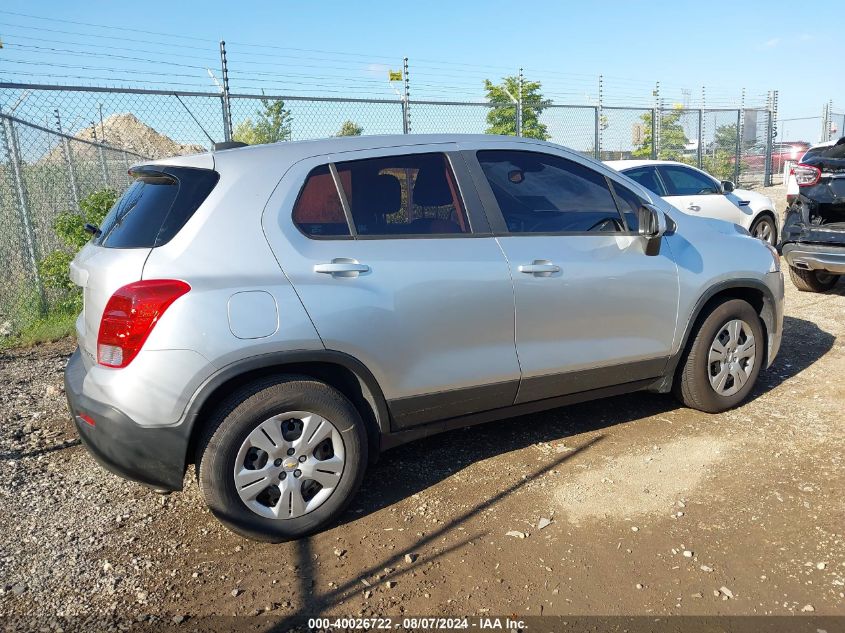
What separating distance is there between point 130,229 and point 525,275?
1.92 metres

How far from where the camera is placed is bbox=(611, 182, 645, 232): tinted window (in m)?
4.05

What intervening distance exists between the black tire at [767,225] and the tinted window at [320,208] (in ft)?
28.1

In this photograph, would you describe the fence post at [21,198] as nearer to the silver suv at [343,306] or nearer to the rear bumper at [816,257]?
the silver suv at [343,306]

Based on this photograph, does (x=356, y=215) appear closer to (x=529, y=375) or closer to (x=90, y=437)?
(x=529, y=375)

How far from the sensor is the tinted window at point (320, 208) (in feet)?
10.5

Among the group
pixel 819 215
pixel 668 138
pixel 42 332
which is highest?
pixel 668 138

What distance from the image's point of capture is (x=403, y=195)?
11.4 ft

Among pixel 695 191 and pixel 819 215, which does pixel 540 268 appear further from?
pixel 695 191

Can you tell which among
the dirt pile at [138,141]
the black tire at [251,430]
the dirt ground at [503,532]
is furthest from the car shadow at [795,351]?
the dirt pile at [138,141]

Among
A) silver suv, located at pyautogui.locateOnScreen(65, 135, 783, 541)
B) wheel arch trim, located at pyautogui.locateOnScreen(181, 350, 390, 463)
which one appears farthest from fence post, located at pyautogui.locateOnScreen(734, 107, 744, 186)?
wheel arch trim, located at pyautogui.locateOnScreen(181, 350, 390, 463)

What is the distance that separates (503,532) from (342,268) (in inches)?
56.2

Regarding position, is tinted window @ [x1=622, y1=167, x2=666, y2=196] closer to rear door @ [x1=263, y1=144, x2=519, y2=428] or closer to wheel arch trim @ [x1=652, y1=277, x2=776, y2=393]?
wheel arch trim @ [x1=652, y1=277, x2=776, y2=393]

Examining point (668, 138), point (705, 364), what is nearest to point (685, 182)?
point (705, 364)

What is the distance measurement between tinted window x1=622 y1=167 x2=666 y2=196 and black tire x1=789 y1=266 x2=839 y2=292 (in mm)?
1839
